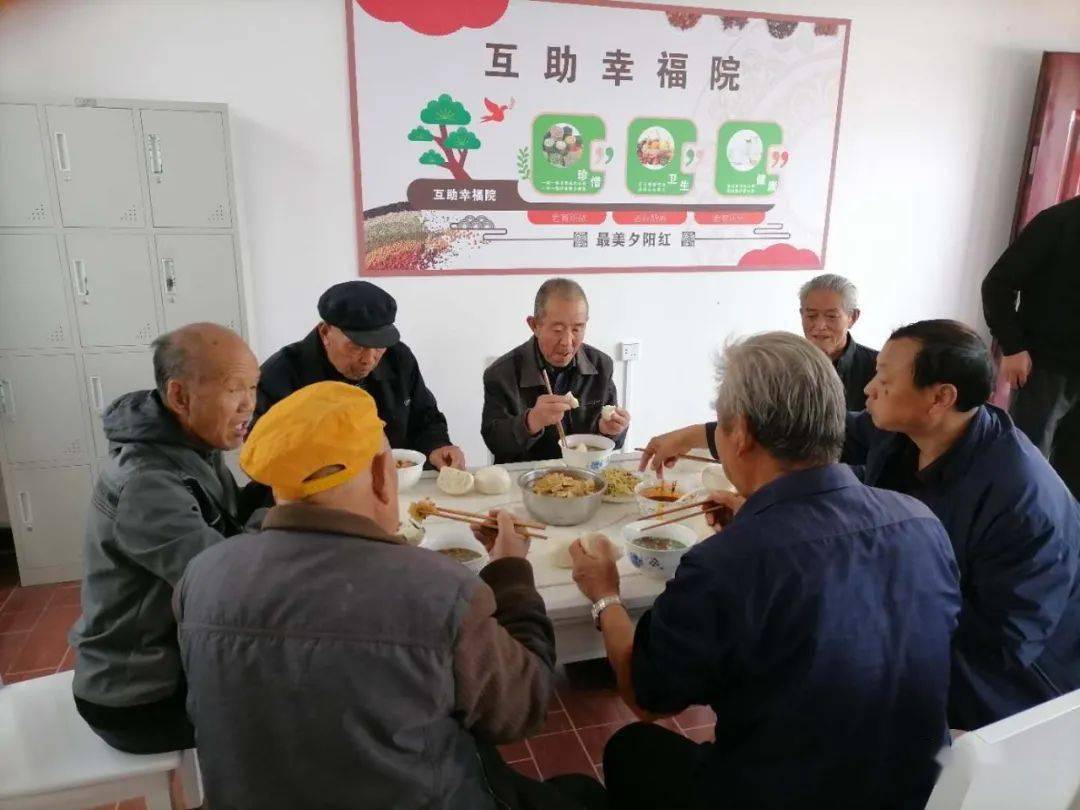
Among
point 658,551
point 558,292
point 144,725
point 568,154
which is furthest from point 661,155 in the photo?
point 144,725

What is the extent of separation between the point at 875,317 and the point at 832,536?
3.79m

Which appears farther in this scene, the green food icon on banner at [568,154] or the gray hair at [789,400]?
the green food icon on banner at [568,154]

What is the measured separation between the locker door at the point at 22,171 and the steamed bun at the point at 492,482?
2173 mm

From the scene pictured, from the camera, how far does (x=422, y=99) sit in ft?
11.1

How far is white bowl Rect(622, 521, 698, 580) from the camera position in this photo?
63.0 inches

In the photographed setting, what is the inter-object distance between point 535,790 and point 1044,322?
10.2 feet

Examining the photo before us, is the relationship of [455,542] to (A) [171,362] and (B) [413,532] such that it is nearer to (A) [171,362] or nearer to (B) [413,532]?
(B) [413,532]

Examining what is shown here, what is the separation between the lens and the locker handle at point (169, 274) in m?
3.04

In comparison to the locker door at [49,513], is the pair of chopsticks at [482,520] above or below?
above

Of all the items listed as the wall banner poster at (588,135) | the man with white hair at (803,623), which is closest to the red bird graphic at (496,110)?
the wall banner poster at (588,135)

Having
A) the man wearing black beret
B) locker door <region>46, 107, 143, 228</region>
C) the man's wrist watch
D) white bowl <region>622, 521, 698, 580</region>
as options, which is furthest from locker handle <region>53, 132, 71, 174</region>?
the man's wrist watch

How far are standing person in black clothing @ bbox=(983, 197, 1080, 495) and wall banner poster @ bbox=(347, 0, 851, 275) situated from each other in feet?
3.84

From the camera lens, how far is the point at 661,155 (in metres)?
3.78

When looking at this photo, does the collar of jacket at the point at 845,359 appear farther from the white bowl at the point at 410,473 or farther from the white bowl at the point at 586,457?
the white bowl at the point at 410,473
